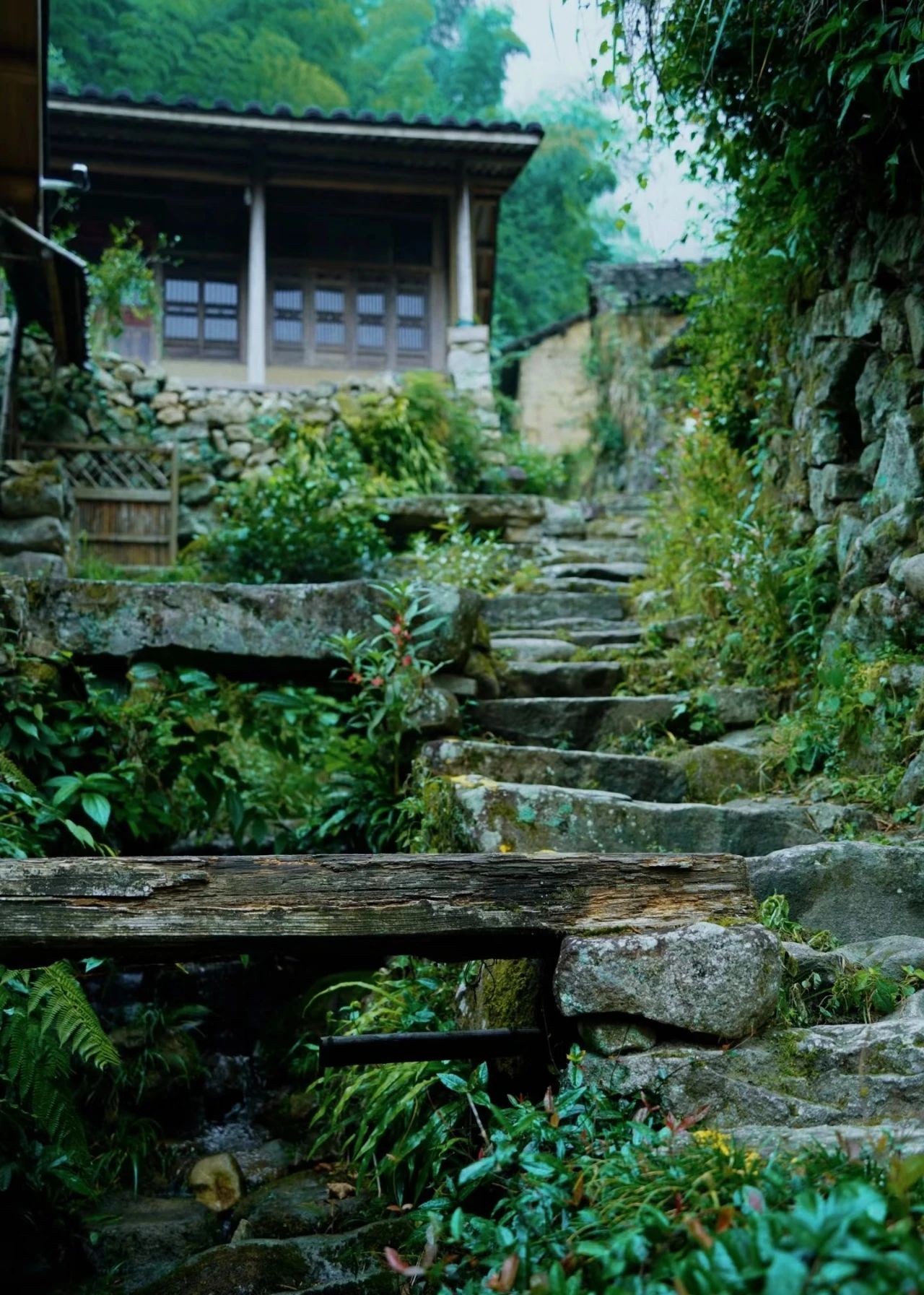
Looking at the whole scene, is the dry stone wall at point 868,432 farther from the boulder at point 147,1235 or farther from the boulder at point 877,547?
the boulder at point 147,1235

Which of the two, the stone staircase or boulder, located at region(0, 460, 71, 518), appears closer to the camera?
the stone staircase

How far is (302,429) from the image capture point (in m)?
10.0

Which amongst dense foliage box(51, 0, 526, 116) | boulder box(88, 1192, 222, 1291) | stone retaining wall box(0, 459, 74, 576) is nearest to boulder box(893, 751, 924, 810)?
boulder box(88, 1192, 222, 1291)

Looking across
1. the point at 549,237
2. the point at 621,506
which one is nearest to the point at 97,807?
the point at 621,506

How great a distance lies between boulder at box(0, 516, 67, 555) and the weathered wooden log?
18.9ft

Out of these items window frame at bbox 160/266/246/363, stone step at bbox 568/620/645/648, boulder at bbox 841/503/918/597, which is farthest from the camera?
window frame at bbox 160/266/246/363

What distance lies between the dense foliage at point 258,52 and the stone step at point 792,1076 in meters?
17.2

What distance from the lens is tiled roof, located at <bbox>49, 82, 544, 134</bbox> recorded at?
12.1 m

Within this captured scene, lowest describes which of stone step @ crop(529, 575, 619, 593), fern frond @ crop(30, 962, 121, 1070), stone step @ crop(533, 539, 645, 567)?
fern frond @ crop(30, 962, 121, 1070)

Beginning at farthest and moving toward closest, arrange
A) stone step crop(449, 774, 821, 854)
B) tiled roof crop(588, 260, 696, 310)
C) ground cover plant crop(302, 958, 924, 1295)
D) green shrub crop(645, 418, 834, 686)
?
tiled roof crop(588, 260, 696, 310) < green shrub crop(645, 418, 834, 686) < stone step crop(449, 774, 821, 854) < ground cover plant crop(302, 958, 924, 1295)

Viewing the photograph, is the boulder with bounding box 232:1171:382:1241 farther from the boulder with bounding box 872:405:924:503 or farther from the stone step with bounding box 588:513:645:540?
the stone step with bounding box 588:513:645:540

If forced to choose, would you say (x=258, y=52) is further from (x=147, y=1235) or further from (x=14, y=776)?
(x=147, y=1235)

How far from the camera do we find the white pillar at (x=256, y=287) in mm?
12844

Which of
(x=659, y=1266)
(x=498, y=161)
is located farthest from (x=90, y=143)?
(x=659, y=1266)
